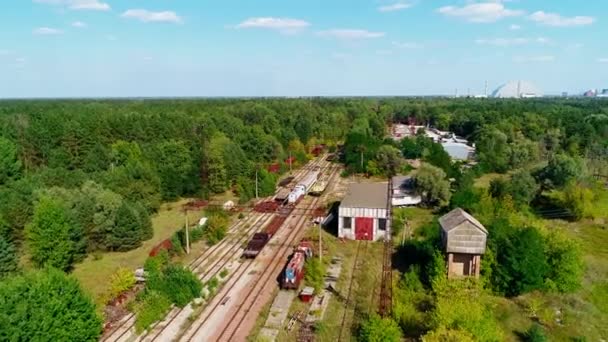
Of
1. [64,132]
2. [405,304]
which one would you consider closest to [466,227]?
[405,304]

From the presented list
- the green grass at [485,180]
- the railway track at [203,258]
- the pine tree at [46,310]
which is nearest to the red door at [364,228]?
the railway track at [203,258]

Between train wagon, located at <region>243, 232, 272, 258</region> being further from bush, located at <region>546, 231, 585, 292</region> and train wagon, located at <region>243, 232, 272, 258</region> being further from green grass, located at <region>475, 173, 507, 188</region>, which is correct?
green grass, located at <region>475, 173, 507, 188</region>

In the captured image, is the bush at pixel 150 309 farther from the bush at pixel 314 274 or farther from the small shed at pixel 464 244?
the small shed at pixel 464 244

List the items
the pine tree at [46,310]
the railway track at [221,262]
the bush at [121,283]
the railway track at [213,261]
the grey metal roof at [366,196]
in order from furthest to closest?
the grey metal roof at [366,196] → the bush at [121,283] → the railway track at [221,262] → the railway track at [213,261] → the pine tree at [46,310]

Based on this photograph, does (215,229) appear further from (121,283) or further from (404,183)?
(404,183)

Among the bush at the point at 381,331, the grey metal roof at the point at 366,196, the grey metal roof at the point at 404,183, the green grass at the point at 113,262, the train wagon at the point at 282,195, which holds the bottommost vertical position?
the green grass at the point at 113,262

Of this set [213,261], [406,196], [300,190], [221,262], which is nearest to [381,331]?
[221,262]

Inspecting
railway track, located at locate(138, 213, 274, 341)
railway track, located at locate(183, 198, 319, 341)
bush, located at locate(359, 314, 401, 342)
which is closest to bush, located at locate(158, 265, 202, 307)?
railway track, located at locate(138, 213, 274, 341)

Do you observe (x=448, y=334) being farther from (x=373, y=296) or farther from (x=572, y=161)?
(x=572, y=161)
